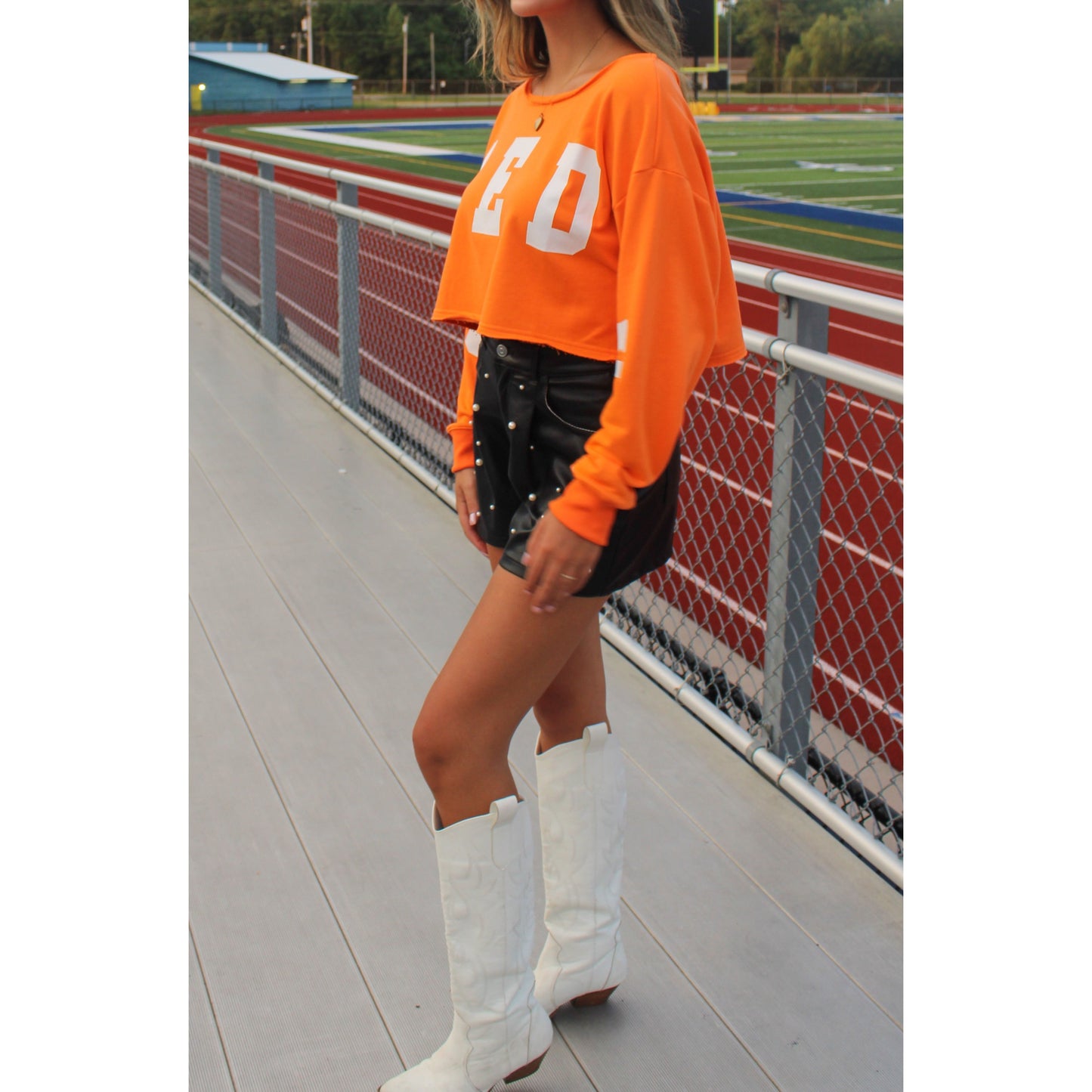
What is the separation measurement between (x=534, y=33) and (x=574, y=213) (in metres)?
0.33

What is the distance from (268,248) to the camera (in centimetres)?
653

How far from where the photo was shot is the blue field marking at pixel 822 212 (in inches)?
712

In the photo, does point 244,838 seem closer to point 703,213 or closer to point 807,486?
point 807,486

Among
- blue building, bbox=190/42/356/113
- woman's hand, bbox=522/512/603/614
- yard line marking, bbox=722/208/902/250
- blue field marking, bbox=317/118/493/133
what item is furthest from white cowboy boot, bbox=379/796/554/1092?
blue building, bbox=190/42/356/113

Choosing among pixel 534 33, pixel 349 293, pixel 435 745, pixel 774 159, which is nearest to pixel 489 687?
pixel 435 745

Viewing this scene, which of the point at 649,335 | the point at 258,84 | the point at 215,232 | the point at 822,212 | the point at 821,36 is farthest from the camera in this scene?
the point at 821,36

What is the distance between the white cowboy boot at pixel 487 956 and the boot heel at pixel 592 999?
0.55ft

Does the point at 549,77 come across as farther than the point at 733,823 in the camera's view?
No

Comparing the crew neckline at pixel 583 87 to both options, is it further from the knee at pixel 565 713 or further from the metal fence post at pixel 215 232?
the metal fence post at pixel 215 232

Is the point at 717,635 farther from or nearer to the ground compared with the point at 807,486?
nearer to the ground

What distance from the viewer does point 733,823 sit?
2307 mm

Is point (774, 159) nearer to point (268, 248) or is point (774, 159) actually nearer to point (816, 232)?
point (816, 232)
